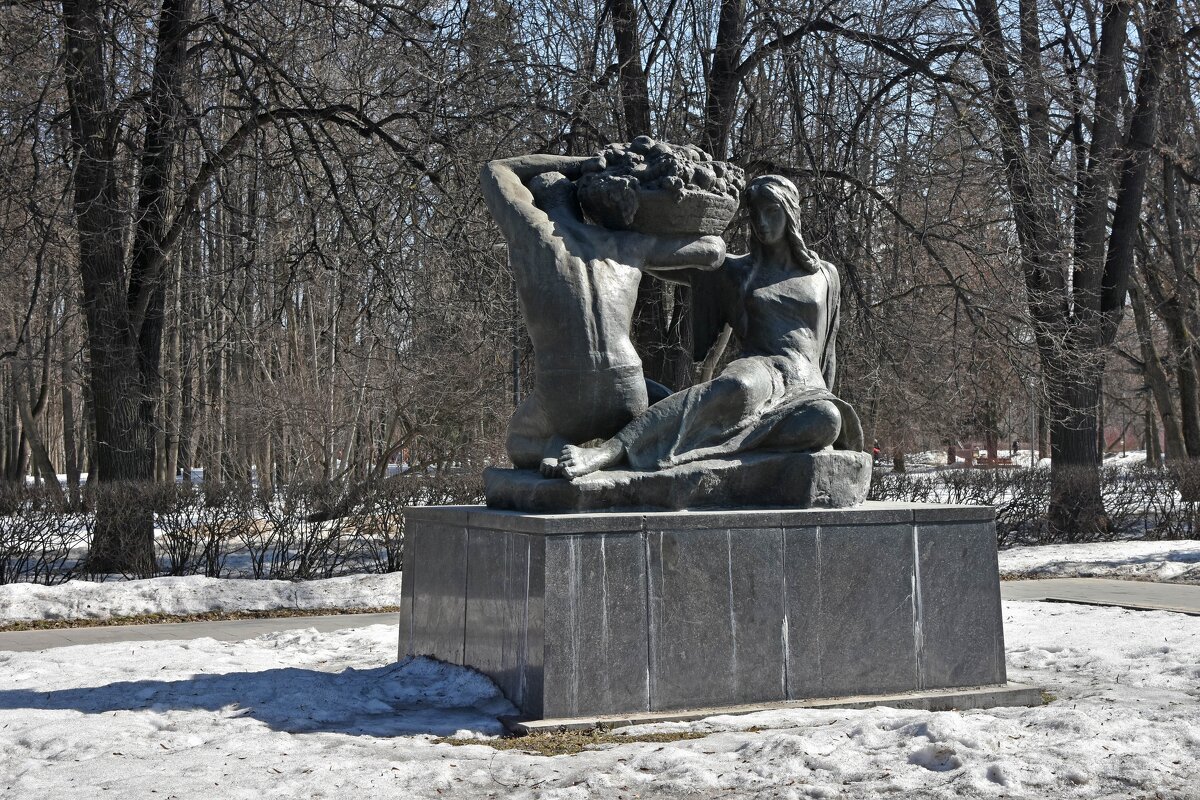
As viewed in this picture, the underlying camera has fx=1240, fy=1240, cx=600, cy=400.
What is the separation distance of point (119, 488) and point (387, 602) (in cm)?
299

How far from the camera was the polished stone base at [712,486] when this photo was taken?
5.79 m

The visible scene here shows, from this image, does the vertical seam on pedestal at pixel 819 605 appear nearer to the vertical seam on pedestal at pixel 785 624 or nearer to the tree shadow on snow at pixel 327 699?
the vertical seam on pedestal at pixel 785 624

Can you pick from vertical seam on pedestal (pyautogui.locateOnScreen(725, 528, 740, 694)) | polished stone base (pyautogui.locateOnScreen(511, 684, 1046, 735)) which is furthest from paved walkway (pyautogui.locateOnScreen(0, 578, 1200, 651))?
vertical seam on pedestal (pyautogui.locateOnScreen(725, 528, 740, 694))

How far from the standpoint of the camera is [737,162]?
12812 mm

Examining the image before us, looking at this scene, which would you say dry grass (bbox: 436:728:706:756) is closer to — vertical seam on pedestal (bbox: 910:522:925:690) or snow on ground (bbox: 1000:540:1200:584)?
vertical seam on pedestal (bbox: 910:522:925:690)

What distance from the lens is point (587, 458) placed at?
583cm

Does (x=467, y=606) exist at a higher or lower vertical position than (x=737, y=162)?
lower

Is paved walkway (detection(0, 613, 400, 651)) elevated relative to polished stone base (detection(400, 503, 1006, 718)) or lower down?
lower down

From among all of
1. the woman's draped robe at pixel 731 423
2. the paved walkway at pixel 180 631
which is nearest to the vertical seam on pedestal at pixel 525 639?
the woman's draped robe at pixel 731 423

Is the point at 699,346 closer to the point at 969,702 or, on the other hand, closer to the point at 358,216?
the point at 969,702

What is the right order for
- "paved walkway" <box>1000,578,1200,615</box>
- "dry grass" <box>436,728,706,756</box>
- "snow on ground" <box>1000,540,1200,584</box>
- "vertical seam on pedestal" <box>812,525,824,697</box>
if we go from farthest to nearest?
"snow on ground" <box>1000,540,1200,584</box>, "paved walkway" <box>1000,578,1200,615</box>, "vertical seam on pedestal" <box>812,525,824,697</box>, "dry grass" <box>436,728,706,756</box>

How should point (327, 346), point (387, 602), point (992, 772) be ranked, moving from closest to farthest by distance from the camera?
point (992, 772), point (387, 602), point (327, 346)

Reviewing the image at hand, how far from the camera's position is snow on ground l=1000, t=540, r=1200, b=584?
12.0 meters

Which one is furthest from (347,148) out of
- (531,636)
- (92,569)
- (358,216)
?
(531,636)
